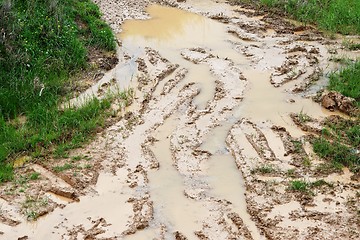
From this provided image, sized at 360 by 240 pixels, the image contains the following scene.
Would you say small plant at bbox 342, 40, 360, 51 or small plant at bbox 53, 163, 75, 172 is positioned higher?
small plant at bbox 342, 40, 360, 51

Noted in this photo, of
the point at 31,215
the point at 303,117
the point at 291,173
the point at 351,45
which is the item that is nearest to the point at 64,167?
the point at 31,215

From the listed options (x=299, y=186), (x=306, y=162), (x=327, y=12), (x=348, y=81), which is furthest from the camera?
(x=327, y=12)

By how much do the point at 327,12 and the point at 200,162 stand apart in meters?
7.83

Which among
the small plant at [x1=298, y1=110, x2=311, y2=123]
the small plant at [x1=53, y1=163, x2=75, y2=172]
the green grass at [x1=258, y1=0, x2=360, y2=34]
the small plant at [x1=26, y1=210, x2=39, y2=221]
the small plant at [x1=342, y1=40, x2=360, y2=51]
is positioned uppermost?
the green grass at [x1=258, y1=0, x2=360, y2=34]

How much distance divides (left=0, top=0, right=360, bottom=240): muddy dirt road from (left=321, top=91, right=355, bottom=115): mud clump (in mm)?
158

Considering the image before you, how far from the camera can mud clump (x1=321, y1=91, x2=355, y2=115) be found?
27.5 feet

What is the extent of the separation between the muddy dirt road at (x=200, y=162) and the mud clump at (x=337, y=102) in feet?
0.52

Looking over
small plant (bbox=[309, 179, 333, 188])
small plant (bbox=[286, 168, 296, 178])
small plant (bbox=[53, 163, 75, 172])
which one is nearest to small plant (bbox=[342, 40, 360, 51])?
small plant (bbox=[286, 168, 296, 178])

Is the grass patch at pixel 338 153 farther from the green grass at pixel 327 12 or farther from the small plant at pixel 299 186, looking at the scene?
the green grass at pixel 327 12

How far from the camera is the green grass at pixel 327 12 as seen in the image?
12.4 metres

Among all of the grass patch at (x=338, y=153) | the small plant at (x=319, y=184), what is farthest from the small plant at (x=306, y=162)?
the small plant at (x=319, y=184)

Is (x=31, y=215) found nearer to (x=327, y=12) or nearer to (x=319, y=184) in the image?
(x=319, y=184)

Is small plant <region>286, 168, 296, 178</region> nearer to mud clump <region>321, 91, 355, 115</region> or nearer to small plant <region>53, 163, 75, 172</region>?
mud clump <region>321, 91, 355, 115</region>

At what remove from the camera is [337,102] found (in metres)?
8.51
